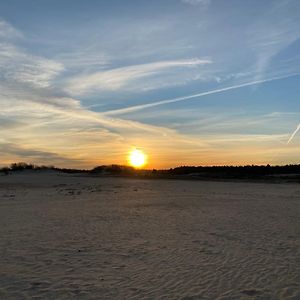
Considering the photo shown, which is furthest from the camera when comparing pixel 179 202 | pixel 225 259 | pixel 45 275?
pixel 179 202

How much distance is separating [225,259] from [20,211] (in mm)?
12575

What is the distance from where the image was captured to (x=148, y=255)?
11930 millimetres

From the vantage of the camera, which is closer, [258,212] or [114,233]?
[114,233]

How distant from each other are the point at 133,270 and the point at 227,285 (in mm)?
2188

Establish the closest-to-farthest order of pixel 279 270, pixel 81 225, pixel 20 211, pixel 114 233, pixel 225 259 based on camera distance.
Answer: pixel 279 270, pixel 225 259, pixel 114 233, pixel 81 225, pixel 20 211

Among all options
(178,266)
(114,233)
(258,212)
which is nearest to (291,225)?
(258,212)

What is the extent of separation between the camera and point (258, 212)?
2217 cm

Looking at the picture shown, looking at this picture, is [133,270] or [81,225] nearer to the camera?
[133,270]

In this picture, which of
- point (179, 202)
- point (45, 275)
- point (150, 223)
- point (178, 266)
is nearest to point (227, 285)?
point (178, 266)

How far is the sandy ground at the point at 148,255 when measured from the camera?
895 centimetres

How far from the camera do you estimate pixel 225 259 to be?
1155 centimetres

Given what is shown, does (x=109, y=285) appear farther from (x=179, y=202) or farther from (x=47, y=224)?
(x=179, y=202)

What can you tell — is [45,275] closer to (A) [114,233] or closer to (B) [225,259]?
(B) [225,259]

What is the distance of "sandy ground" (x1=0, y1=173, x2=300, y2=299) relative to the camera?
895 cm
